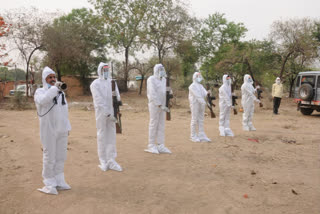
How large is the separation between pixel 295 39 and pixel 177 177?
1945 centimetres

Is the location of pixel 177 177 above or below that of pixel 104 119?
below

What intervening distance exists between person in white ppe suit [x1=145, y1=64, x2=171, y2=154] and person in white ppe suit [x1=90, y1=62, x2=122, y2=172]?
1.40m

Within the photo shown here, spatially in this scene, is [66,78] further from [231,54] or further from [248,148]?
[248,148]

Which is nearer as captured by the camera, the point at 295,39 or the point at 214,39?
the point at 295,39

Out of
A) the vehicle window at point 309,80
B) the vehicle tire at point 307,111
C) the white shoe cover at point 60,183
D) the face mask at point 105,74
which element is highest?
the vehicle window at point 309,80

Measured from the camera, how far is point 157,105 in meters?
6.76

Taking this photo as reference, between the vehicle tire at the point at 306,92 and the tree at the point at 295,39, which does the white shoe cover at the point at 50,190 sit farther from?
the tree at the point at 295,39

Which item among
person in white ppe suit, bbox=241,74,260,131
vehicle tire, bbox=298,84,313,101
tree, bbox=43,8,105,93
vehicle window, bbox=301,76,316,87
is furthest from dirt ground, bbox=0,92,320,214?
tree, bbox=43,8,105,93

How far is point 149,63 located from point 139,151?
24603 mm

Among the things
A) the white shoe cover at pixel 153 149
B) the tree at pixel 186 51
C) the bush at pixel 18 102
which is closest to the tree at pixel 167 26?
the tree at pixel 186 51

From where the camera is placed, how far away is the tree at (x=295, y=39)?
20.3 meters

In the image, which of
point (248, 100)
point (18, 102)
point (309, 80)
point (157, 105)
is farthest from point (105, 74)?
point (18, 102)

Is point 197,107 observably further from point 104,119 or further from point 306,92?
point 306,92

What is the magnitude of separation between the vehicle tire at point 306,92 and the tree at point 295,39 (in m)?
7.16
